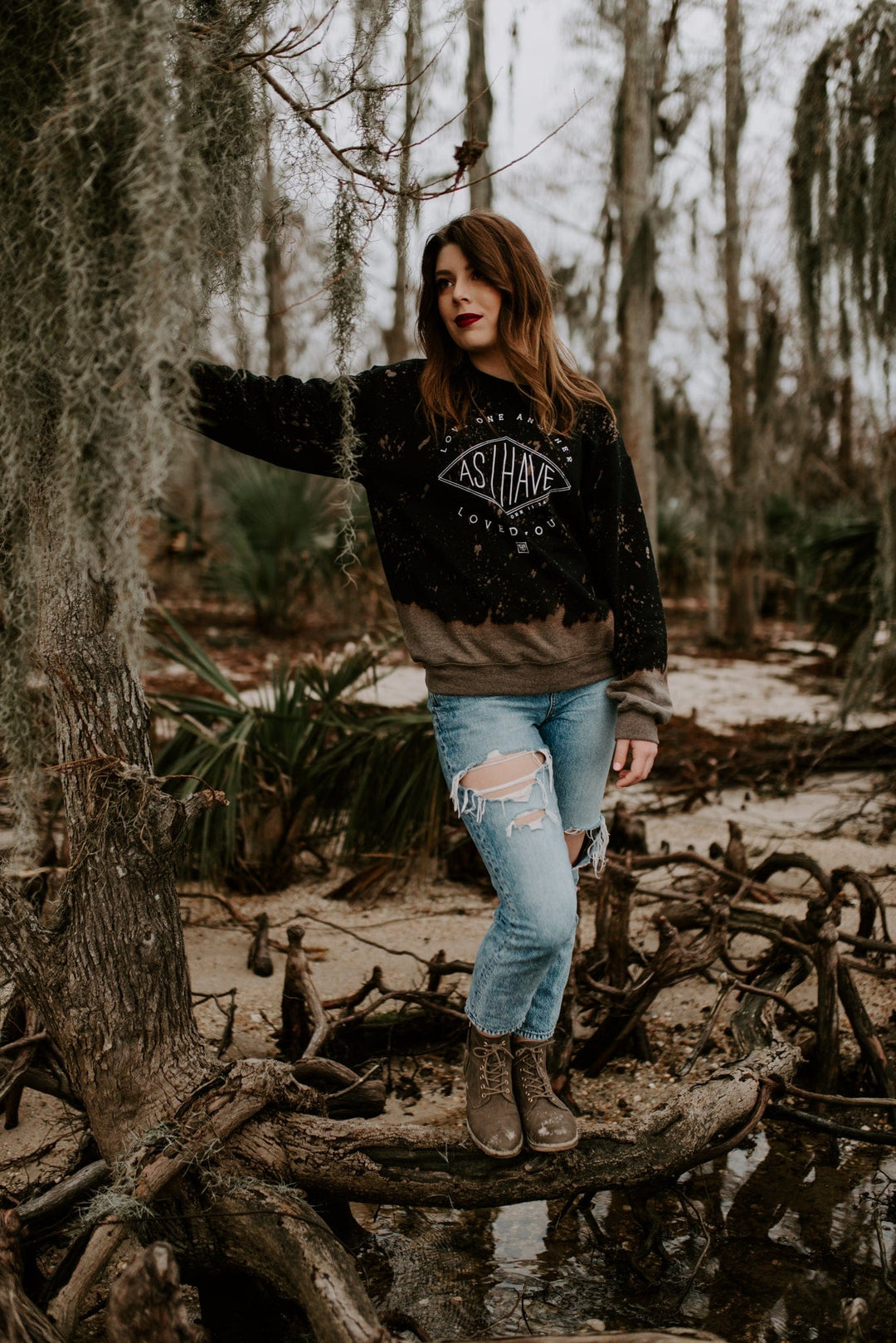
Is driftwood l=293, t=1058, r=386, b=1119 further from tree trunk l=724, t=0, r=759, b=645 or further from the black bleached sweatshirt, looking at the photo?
tree trunk l=724, t=0, r=759, b=645

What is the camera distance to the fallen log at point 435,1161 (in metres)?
2.22

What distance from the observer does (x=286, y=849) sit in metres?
4.56

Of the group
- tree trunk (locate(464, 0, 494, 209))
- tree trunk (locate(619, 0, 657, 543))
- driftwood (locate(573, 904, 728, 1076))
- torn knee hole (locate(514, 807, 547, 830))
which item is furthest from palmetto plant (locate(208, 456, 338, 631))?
torn knee hole (locate(514, 807, 547, 830))

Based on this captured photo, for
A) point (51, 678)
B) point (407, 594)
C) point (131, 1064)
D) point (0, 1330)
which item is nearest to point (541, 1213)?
point (131, 1064)

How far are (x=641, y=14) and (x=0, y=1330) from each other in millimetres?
7480

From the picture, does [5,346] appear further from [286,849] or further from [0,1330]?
[286,849]

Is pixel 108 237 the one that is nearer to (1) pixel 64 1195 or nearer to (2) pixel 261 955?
(1) pixel 64 1195

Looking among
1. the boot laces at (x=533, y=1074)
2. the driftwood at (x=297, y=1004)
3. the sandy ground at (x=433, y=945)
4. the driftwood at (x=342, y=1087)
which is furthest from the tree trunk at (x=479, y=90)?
the boot laces at (x=533, y=1074)

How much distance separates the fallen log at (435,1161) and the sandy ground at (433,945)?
647 millimetres

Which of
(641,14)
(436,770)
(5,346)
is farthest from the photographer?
(641,14)

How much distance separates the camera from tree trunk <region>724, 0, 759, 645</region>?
1270 cm

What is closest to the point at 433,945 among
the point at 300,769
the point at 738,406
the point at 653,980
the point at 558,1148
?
the point at 300,769

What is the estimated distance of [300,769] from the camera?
14.6 ft

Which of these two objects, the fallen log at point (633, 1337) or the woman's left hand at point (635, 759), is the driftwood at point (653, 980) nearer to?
the woman's left hand at point (635, 759)
